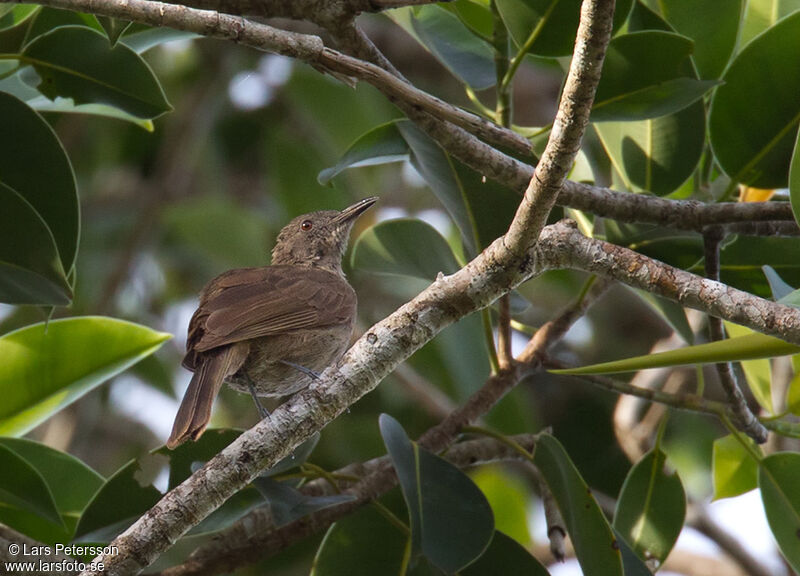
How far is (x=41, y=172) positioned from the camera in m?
3.26

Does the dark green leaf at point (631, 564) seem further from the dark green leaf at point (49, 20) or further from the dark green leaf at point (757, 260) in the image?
the dark green leaf at point (49, 20)

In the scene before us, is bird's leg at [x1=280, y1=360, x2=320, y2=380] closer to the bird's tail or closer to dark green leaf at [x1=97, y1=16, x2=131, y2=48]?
the bird's tail

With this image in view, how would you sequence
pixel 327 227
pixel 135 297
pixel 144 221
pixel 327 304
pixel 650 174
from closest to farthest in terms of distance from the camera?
pixel 650 174
pixel 327 304
pixel 327 227
pixel 144 221
pixel 135 297

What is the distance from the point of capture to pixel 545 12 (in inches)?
125

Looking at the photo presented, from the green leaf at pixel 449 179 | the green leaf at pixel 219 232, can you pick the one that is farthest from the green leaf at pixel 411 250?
the green leaf at pixel 219 232

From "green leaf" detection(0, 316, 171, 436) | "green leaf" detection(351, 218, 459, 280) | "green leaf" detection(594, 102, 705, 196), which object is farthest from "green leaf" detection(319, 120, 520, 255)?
"green leaf" detection(0, 316, 171, 436)

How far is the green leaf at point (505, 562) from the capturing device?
128 inches

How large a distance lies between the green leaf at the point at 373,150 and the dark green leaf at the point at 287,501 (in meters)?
0.97

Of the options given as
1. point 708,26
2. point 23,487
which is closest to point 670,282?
point 708,26

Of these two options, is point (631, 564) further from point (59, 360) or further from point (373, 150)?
point (59, 360)

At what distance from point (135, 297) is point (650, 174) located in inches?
194

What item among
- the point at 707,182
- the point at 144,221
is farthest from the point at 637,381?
the point at 144,221

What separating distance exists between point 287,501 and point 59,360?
1.36m

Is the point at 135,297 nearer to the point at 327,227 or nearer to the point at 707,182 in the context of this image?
the point at 327,227
